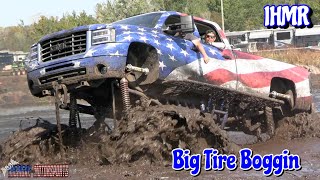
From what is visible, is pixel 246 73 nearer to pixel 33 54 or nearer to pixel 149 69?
pixel 149 69

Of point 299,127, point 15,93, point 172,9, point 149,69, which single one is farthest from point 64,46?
point 172,9

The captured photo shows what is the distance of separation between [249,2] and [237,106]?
62.7 meters

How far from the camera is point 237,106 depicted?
29.3 feet

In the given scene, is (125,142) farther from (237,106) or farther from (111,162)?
(237,106)

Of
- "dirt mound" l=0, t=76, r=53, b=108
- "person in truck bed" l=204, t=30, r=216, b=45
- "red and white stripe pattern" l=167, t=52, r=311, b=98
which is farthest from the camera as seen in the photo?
"dirt mound" l=0, t=76, r=53, b=108

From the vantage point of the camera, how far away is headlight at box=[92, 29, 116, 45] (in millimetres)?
6570

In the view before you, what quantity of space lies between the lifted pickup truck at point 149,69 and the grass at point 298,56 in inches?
994

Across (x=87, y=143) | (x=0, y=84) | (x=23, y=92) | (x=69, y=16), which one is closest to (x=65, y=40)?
(x=87, y=143)

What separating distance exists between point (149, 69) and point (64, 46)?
115 cm

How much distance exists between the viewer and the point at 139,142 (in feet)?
20.5

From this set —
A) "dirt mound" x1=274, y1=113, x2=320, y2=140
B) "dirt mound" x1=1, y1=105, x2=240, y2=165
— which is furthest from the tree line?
"dirt mound" x1=1, y1=105, x2=240, y2=165

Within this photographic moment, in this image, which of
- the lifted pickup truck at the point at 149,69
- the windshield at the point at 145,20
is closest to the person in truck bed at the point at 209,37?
the lifted pickup truck at the point at 149,69

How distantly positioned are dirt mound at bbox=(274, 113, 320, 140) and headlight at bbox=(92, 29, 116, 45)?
4.58m

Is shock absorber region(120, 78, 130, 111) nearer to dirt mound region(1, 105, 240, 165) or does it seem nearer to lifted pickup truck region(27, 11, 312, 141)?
lifted pickup truck region(27, 11, 312, 141)
